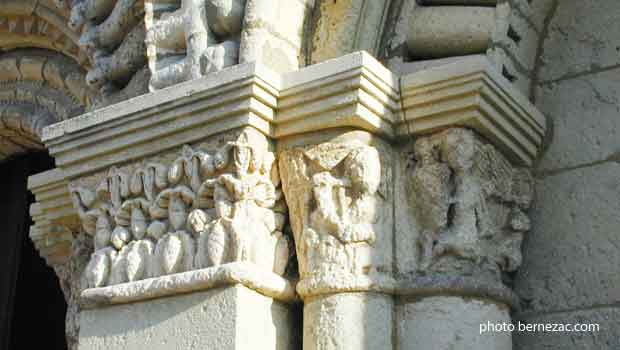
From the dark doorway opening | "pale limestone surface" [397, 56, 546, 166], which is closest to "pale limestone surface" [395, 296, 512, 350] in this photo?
"pale limestone surface" [397, 56, 546, 166]

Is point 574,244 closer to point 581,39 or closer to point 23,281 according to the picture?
point 581,39

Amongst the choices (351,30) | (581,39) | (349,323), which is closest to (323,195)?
(349,323)

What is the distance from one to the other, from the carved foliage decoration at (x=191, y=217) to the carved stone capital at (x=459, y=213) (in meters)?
0.30

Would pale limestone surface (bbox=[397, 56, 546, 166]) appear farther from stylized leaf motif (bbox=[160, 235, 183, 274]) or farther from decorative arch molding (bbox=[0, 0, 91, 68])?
decorative arch molding (bbox=[0, 0, 91, 68])

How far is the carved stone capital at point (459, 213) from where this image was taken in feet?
5.93

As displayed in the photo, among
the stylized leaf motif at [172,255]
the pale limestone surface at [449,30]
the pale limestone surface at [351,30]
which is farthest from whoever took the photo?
the pale limestone surface at [351,30]

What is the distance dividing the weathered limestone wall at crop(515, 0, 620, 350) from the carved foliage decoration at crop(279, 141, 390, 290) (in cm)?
39

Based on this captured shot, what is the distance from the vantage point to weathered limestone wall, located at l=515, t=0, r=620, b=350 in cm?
189

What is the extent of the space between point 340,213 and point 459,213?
245mm

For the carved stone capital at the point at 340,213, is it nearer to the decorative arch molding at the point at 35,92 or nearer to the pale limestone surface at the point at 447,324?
the pale limestone surface at the point at 447,324

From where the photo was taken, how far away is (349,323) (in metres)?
1.75

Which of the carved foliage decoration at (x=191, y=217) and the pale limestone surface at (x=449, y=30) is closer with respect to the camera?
the carved foliage decoration at (x=191, y=217)

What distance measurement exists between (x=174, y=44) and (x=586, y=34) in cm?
99

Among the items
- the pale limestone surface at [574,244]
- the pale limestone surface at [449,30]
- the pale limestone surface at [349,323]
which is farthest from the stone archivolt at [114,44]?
the pale limestone surface at [574,244]
